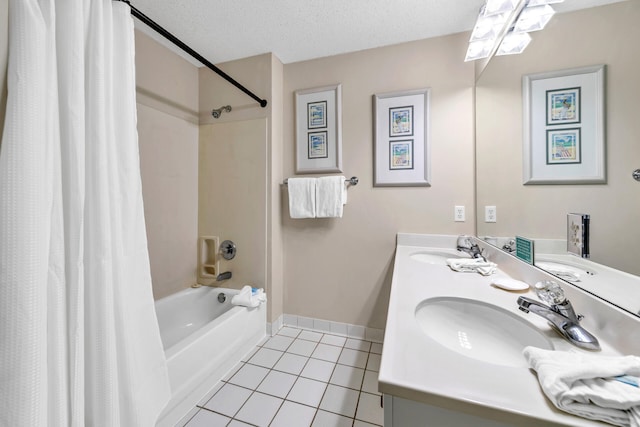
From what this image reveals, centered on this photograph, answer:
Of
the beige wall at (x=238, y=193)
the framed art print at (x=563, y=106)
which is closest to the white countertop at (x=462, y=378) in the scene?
the framed art print at (x=563, y=106)

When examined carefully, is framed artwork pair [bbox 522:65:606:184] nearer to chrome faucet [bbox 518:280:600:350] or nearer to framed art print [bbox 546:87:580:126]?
framed art print [bbox 546:87:580:126]

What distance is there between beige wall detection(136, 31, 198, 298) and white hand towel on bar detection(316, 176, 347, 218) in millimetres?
1155

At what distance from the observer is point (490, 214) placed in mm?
1385

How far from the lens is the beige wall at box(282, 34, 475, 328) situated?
1.62m

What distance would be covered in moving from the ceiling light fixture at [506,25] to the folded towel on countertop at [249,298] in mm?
2102

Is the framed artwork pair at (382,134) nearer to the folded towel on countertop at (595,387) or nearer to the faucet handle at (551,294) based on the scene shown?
the faucet handle at (551,294)

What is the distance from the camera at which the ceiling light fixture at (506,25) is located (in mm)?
976

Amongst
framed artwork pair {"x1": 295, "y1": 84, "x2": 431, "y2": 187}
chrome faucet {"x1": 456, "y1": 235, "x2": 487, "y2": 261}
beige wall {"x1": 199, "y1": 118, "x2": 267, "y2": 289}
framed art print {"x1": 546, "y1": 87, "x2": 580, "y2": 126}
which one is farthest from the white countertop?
beige wall {"x1": 199, "y1": 118, "x2": 267, "y2": 289}

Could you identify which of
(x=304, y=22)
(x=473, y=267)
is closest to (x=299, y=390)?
(x=473, y=267)

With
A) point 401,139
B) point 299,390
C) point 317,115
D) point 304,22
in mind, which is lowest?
point 299,390

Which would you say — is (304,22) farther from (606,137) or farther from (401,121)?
(606,137)

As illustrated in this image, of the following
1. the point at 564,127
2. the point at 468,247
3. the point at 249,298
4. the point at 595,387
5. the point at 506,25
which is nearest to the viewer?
the point at 595,387

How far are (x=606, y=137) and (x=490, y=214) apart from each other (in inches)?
30.8

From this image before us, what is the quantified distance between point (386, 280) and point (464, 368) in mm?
1359
